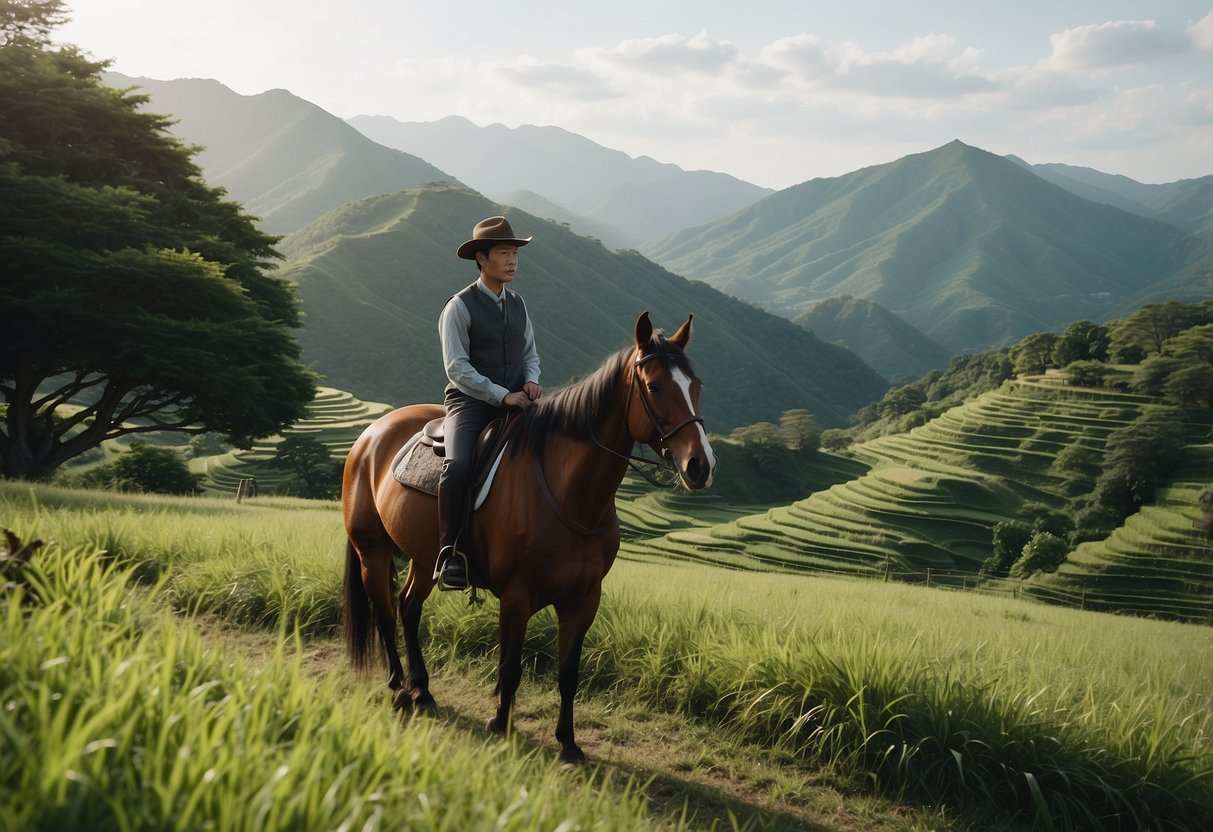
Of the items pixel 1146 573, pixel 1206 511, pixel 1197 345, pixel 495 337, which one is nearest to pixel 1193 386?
pixel 1197 345

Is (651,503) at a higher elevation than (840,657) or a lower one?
lower

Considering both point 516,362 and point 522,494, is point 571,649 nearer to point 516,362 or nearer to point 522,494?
point 522,494

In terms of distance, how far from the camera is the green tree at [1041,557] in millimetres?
48594

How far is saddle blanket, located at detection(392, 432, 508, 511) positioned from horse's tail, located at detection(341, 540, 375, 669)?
95cm

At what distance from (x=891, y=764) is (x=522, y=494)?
97.9 inches

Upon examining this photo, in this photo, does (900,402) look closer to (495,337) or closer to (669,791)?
(495,337)

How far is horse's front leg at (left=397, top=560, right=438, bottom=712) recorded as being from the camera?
496 cm

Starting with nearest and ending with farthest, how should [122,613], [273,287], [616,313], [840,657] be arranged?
1. [122,613]
2. [840,657]
3. [273,287]
4. [616,313]

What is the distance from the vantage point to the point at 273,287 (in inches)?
885

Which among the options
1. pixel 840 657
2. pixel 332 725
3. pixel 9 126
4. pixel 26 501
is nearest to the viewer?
pixel 332 725

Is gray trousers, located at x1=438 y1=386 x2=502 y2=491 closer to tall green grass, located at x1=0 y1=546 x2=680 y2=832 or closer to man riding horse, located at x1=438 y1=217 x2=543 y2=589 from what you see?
man riding horse, located at x1=438 y1=217 x2=543 y2=589

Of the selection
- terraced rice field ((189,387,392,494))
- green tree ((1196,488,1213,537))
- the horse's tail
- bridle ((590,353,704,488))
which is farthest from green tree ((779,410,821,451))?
bridle ((590,353,704,488))

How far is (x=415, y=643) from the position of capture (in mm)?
5129

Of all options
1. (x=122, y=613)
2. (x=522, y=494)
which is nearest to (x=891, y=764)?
(x=522, y=494)
